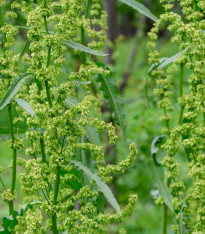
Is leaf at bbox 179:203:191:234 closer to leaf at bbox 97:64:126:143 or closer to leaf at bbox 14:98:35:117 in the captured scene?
leaf at bbox 97:64:126:143

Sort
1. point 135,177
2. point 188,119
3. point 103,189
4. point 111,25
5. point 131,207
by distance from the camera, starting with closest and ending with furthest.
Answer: point 103,189, point 131,207, point 188,119, point 111,25, point 135,177

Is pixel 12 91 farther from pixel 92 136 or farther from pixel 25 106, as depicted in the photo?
pixel 92 136

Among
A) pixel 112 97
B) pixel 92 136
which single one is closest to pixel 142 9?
pixel 112 97

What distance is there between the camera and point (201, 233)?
1451mm

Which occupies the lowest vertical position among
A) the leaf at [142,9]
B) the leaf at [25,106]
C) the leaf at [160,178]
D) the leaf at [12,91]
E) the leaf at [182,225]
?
the leaf at [182,225]

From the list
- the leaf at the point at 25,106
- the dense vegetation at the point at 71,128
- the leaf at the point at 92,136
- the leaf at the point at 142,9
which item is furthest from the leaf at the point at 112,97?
the leaf at the point at 25,106

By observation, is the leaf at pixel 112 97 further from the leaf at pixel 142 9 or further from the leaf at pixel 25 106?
the leaf at pixel 25 106

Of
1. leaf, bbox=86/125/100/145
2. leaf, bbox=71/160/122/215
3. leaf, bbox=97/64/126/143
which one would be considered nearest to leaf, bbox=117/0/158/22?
leaf, bbox=97/64/126/143

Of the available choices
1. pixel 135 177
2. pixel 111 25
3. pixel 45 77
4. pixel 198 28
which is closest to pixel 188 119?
pixel 198 28

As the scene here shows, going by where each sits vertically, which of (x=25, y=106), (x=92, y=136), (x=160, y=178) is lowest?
(x=160, y=178)

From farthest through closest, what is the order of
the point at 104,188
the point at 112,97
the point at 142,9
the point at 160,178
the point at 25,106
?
the point at 160,178
the point at 112,97
the point at 142,9
the point at 25,106
the point at 104,188

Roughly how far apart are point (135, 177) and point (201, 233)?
116 inches

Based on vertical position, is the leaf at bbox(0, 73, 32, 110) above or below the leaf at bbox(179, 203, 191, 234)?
above

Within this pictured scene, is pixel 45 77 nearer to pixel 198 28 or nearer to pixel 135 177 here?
pixel 198 28
